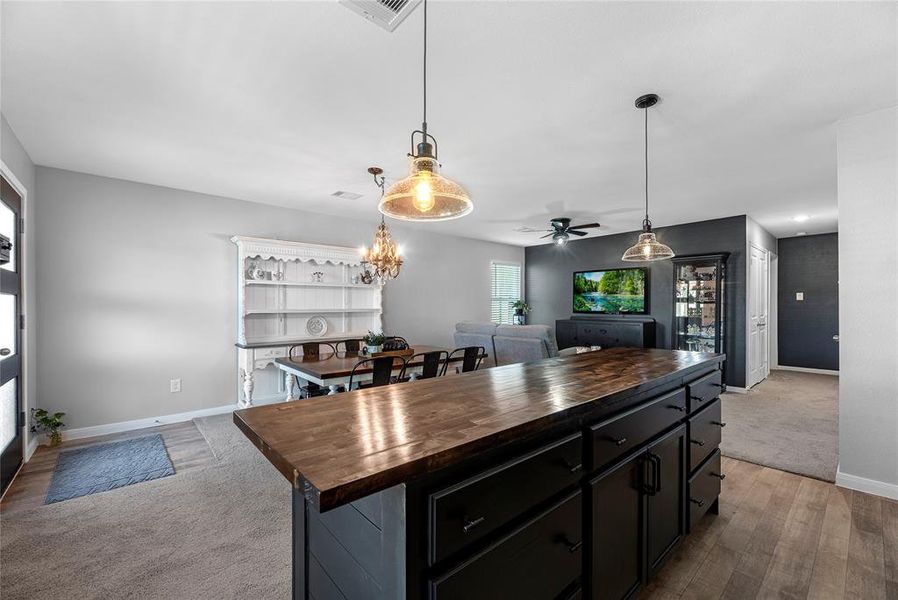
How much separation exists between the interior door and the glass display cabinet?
291 inches

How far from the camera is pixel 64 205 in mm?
3729

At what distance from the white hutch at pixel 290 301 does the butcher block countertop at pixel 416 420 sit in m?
3.42

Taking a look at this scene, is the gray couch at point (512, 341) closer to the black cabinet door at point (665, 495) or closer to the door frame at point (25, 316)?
the black cabinet door at point (665, 495)

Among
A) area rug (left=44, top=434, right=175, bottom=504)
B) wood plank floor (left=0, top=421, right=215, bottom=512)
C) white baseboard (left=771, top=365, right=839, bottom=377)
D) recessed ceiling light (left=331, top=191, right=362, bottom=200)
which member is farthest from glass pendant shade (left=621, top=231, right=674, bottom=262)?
white baseboard (left=771, top=365, right=839, bottom=377)

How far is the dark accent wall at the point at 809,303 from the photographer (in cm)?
675

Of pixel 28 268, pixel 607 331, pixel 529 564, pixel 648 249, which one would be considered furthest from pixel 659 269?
pixel 28 268

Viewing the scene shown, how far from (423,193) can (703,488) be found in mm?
2186

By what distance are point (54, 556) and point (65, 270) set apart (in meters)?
2.85

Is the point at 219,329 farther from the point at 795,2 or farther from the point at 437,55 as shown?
the point at 795,2

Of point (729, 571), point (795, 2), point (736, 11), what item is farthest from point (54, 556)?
point (795, 2)

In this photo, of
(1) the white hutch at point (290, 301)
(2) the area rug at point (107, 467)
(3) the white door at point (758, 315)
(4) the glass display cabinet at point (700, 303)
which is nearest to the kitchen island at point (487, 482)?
(2) the area rug at point (107, 467)

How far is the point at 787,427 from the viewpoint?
3.96 meters

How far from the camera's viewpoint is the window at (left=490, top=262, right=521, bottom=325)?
26.1 ft

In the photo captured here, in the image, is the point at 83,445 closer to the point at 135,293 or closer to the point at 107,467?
the point at 107,467
